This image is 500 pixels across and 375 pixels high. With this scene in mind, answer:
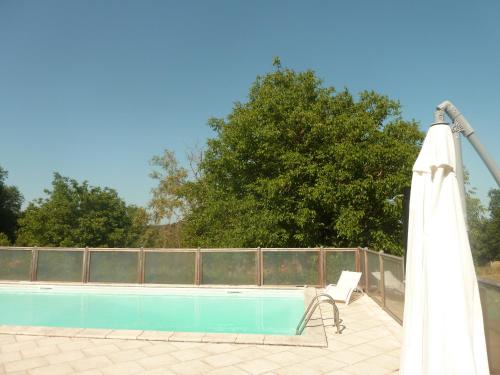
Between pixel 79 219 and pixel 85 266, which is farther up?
pixel 79 219

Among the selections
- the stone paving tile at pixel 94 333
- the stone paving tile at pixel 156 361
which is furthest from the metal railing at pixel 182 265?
the stone paving tile at pixel 156 361

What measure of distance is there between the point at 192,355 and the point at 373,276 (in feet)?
19.0

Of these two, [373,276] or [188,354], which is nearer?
[188,354]

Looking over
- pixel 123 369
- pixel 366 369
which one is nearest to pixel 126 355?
pixel 123 369

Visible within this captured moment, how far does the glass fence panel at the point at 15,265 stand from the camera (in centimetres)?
1335

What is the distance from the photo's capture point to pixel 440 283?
8.60ft

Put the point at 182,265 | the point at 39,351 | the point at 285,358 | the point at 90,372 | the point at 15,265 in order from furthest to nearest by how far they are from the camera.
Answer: the point at 15,265, the point at 182,265, the point at 39,351, the point at 285,358, the point at 90,372

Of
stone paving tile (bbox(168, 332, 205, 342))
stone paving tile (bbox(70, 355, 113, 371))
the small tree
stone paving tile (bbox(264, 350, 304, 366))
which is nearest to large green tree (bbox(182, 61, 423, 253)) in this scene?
stone paving tile (bbox(168, 332, 205, 342))

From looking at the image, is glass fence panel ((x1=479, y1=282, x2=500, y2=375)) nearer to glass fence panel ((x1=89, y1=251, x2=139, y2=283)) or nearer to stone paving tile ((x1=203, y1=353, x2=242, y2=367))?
stone paving tile ((x1=203, y1=353, x2=242, y2=367))

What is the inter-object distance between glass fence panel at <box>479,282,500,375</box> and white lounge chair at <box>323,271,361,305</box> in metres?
6.21

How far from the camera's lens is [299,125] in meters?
15.6

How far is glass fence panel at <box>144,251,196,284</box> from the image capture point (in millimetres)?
12609

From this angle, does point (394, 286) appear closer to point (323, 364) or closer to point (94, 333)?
point (323, 364)

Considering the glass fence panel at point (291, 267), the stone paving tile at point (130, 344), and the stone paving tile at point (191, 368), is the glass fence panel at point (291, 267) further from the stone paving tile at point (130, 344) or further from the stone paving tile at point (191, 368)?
the stone paving tile at point (191, 368)
